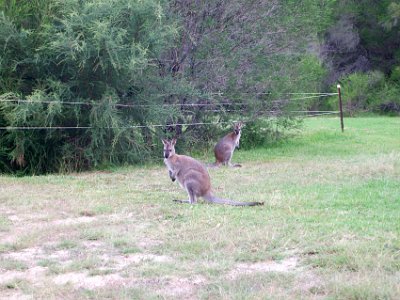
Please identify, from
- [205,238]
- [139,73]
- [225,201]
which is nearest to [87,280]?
[205,238]

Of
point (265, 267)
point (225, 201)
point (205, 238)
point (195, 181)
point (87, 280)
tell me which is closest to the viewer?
point (87, 280)

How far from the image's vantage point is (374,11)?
36.2 m

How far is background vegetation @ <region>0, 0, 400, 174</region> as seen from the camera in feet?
43.5

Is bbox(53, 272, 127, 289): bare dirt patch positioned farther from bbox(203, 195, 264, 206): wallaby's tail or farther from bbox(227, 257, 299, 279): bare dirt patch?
bbox(203, 195, 264, 206): wallaby's tail

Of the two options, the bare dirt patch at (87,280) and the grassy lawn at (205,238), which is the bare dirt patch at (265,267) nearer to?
the grassy lawn at (205,238)

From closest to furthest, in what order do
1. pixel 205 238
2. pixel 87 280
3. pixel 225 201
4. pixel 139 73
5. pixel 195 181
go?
pixel 87 280 → pixel 205 238 → pixel 225 201 → pixel 195 181 → pixel 139 73

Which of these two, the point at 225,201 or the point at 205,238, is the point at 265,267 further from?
the point at 225,201

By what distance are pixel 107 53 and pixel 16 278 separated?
801 centimetres

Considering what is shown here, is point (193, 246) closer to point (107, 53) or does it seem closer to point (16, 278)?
point (16, 278)

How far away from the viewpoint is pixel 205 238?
706 cm

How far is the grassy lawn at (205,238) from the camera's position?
5508 millimetres

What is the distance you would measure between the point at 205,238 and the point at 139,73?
7686mm

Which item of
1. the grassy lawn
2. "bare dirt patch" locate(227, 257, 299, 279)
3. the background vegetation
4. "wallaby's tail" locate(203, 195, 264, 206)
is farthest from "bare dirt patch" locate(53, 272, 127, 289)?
the background vegetation

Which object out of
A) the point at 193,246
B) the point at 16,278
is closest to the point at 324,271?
the point at 193,246
